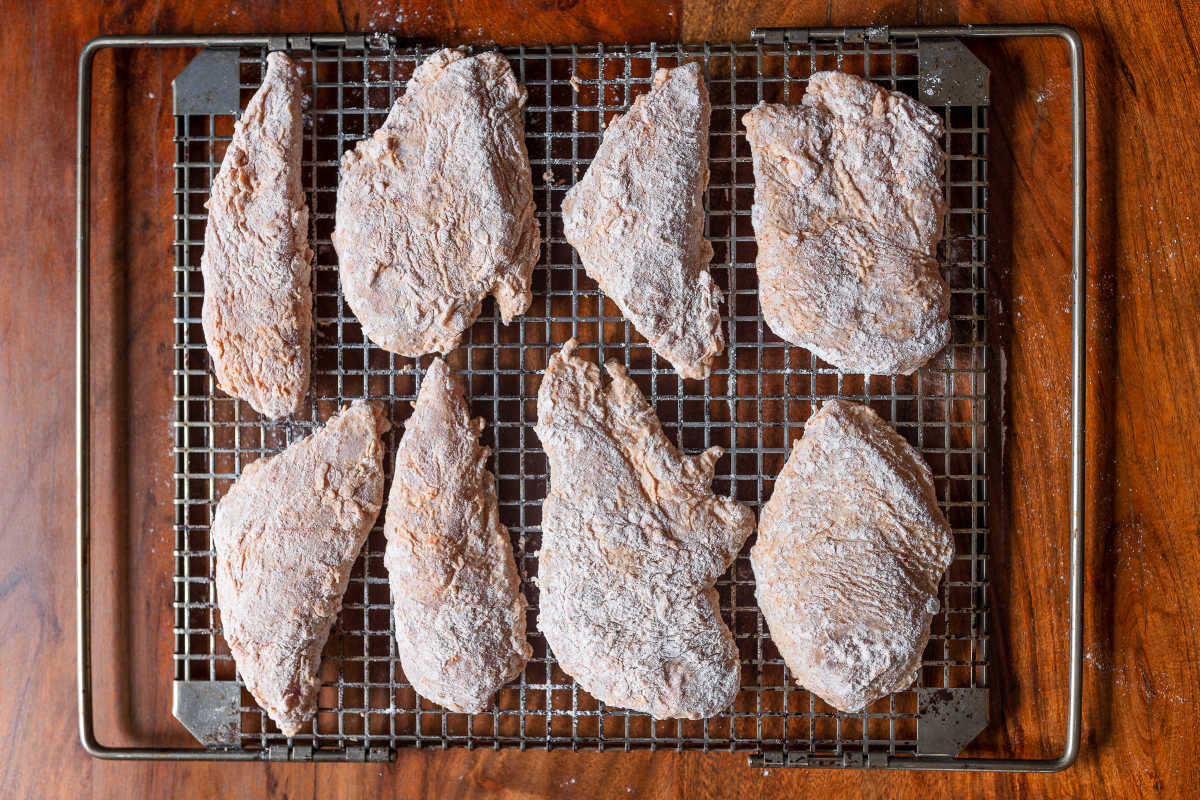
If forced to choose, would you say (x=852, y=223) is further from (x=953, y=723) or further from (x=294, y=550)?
(x=294, y=550)

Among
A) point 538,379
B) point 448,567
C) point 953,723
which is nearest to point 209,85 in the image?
point 538,379

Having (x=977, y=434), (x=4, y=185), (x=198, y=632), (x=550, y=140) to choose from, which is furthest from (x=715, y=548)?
(x=4, y=185)

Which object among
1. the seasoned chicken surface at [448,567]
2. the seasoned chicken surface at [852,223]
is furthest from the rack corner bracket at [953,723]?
the seasoned chicken surface at [448,567]

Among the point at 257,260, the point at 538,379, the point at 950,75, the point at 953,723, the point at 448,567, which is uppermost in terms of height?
the point at 950,75

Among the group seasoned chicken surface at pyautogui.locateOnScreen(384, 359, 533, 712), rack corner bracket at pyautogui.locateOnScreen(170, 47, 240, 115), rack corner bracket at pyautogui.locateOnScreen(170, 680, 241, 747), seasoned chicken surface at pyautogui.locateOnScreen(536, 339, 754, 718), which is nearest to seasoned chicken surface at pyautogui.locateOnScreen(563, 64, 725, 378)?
seasoned chicken surface at pyautogui.locateOnScreen(536, 339, 754, 718)

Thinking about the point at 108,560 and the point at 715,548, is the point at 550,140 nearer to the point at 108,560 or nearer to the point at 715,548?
the point at 715,548

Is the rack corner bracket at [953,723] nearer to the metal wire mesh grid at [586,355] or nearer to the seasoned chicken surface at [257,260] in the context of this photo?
the metal wire mesh grid at [586,355]

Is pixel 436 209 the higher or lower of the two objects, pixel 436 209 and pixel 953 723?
the higher

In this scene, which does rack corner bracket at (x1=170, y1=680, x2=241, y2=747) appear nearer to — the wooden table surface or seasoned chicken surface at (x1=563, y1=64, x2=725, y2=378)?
the wooden table surface
